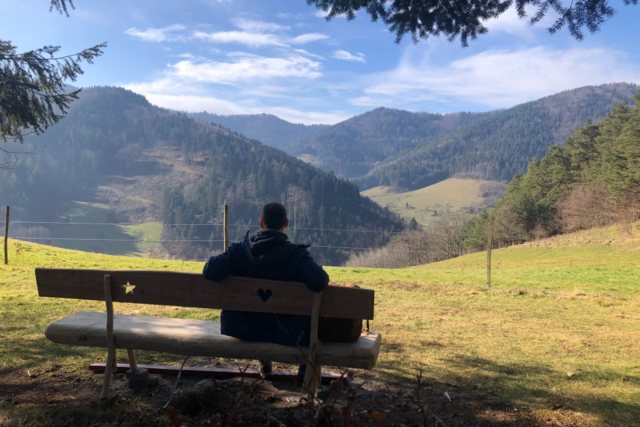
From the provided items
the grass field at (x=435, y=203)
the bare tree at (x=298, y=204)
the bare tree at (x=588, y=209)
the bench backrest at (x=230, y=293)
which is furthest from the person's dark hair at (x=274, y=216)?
the grass field at (x=435, y=203)

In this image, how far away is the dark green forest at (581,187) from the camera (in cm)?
4003

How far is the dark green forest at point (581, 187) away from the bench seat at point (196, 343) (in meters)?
43.0

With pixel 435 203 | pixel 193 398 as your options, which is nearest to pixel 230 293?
pixel 193 398

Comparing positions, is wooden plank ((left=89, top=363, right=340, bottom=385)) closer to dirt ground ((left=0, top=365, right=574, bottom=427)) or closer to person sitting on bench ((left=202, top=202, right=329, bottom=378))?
dirt ground ((left=0, top=365, right=574, bottom=427))

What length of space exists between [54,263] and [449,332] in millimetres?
12526

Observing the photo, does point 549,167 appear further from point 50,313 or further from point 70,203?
point 70,203

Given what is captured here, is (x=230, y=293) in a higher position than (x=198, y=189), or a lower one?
lower

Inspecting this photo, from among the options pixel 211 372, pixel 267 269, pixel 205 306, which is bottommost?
pixel 211 372

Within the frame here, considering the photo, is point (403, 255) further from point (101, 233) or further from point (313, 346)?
point (101, 233)

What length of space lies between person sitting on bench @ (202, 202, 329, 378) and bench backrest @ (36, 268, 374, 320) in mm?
105

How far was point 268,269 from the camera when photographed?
10.0 feet

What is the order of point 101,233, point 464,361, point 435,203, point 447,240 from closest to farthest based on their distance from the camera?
point 464,361 < point 447,240 < point 101,233 < point 435,203

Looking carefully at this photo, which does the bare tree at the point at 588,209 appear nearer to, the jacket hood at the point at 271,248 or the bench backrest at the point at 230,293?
the bench backrest at the point at 230,293

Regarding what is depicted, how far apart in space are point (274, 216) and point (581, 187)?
5504 centimetres
